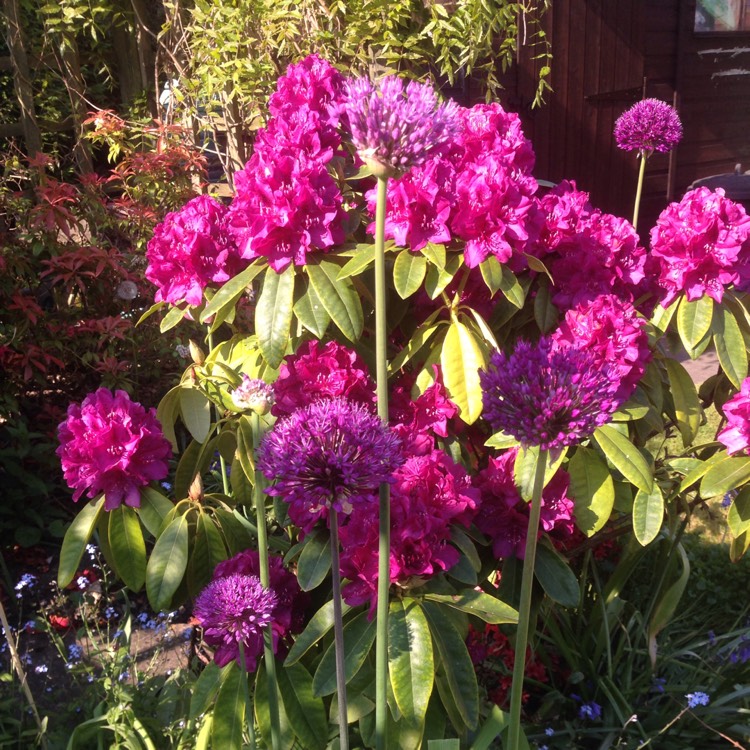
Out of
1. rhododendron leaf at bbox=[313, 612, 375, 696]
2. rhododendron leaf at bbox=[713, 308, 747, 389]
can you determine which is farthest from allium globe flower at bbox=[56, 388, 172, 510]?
rhododendron leaf at bbox=[713, 308, 747, 389]

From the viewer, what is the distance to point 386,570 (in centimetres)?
97

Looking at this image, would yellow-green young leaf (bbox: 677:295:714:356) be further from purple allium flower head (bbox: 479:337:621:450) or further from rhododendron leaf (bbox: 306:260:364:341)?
purple allium flower head (bbox: 479:337:621:450)

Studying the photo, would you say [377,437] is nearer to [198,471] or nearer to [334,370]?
[334,370]

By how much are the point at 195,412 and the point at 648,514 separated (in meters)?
0.92

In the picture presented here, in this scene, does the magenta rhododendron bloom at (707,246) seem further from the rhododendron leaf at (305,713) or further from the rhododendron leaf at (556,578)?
the rhododendron leaf at (305,713)

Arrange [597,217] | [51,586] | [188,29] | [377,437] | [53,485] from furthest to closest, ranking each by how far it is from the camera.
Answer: [188,29] < [53,485] < [51,586] < [597,217] < [377,437]

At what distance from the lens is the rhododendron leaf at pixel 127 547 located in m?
1.64

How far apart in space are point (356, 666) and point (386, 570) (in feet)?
1.31

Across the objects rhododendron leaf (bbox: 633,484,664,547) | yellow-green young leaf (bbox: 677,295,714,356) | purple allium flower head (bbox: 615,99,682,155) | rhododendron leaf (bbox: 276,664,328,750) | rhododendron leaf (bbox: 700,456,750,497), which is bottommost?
rhododendron leaf (bbox: 276,664,328,750)

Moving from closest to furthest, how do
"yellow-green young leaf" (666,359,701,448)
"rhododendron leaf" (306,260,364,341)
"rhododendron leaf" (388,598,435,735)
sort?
"rhododendron leaf" (388,598,435,735) < "rhododendron leaf" (306,260,364,341) < "yellow-green young leaf" (666,359,701,448)

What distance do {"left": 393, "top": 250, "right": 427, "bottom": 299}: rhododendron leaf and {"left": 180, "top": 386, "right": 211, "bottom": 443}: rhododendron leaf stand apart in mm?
499

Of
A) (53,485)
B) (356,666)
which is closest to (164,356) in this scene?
(53,485)

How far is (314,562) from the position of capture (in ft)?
4.36

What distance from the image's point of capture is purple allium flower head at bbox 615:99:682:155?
252 cm
